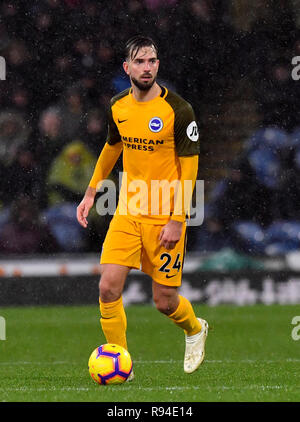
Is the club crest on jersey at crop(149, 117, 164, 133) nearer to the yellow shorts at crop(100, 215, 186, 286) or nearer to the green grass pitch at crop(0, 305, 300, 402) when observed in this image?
the yellow shorts at crop(100, 215, 186, 286)

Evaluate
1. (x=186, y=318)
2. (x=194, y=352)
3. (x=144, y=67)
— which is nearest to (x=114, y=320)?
(x=186, y=318)

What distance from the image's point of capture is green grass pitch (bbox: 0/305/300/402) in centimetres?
518

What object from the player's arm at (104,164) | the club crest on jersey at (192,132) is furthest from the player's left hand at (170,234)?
the player's arm at (104,164)

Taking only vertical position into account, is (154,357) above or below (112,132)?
below

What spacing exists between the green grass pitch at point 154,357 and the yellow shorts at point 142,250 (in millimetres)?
677

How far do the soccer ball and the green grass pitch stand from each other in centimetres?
7

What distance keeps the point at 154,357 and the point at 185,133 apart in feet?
9.86

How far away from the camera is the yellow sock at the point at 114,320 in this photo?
5.82 m

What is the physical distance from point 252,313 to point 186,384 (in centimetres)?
594

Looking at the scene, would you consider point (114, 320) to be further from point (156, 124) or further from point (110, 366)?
point (156, 124)

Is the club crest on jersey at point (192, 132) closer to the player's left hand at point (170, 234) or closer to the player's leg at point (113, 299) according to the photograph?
the player's left hand at point (170, 234)

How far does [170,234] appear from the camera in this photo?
5711mm

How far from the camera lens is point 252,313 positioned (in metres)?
11.5

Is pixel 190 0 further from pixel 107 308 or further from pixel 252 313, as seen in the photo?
pixel 107 308
